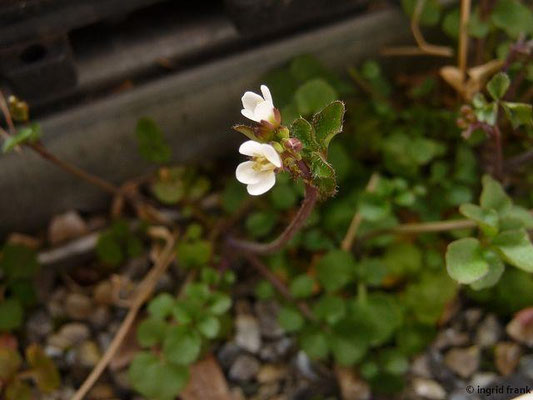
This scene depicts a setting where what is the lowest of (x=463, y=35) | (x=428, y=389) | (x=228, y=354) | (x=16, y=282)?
(x=428, y=389)

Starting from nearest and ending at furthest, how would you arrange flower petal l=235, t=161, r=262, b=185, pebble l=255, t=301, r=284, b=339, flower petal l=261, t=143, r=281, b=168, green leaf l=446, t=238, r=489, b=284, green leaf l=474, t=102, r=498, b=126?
flower petal l=261, t=143, r=281, b=168 < flower petal l=235, t=161, r=262, b=185 < green leaf l=446, t=238, r=489, b=284 < green leaf l=474, t=102, r=498, b=126 < pebble l=255, t=301, r=284, b=339

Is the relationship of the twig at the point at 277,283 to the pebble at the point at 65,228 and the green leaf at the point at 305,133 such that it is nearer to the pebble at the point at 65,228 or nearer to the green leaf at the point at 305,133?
the pebble at the point at 65,228

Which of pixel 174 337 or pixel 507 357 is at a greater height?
pixel 174 337

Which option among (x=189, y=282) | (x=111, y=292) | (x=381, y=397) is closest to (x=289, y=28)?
(x=189, y=282)

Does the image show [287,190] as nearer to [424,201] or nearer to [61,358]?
[424,201]

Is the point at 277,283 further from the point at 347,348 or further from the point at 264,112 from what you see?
the point at 264,112

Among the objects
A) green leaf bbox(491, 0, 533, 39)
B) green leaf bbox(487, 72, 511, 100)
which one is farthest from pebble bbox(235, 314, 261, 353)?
green leaf bbox(491, 0, 533, 39)

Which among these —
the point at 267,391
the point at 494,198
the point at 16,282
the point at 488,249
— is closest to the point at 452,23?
the point at 494,198

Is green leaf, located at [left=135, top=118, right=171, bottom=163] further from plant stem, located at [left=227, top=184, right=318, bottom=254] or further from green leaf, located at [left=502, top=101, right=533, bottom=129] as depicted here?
green leaf, located at [left=502, top=101, right=533, bottom=129]
